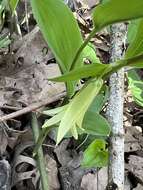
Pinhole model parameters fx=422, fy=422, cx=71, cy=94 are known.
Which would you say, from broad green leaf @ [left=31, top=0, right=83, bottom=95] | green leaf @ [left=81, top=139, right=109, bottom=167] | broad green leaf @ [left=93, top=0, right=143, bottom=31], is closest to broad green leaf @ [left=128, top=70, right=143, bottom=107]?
green leaf @ [left=81, top=139, right=109, bottom=167]

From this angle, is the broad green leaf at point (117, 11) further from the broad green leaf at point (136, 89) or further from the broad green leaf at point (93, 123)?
the broad green leaf at point (136, 89)

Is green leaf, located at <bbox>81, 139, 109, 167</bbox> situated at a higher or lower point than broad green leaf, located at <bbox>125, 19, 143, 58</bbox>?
lower

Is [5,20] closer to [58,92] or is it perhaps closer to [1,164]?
[58,92]

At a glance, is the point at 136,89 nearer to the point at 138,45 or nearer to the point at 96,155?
the point at 96,155

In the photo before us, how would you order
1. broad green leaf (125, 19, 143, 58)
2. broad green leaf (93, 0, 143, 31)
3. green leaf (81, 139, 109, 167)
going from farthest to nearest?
green leaf (81, 139, 109, 167) → broad green leaf (125, 19, 143, 58) → broad green leaf (93, 0, 143, 31)

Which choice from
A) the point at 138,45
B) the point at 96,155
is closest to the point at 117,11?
the point at 138,45

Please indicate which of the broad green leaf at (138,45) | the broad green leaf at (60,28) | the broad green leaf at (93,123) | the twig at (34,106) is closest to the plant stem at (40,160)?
the twig at (34,106)

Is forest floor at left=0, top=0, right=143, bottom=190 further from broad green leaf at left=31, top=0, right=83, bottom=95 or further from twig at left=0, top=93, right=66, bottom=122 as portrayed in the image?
broad green leaf at left=31, top=0, right=83, bottom=95
